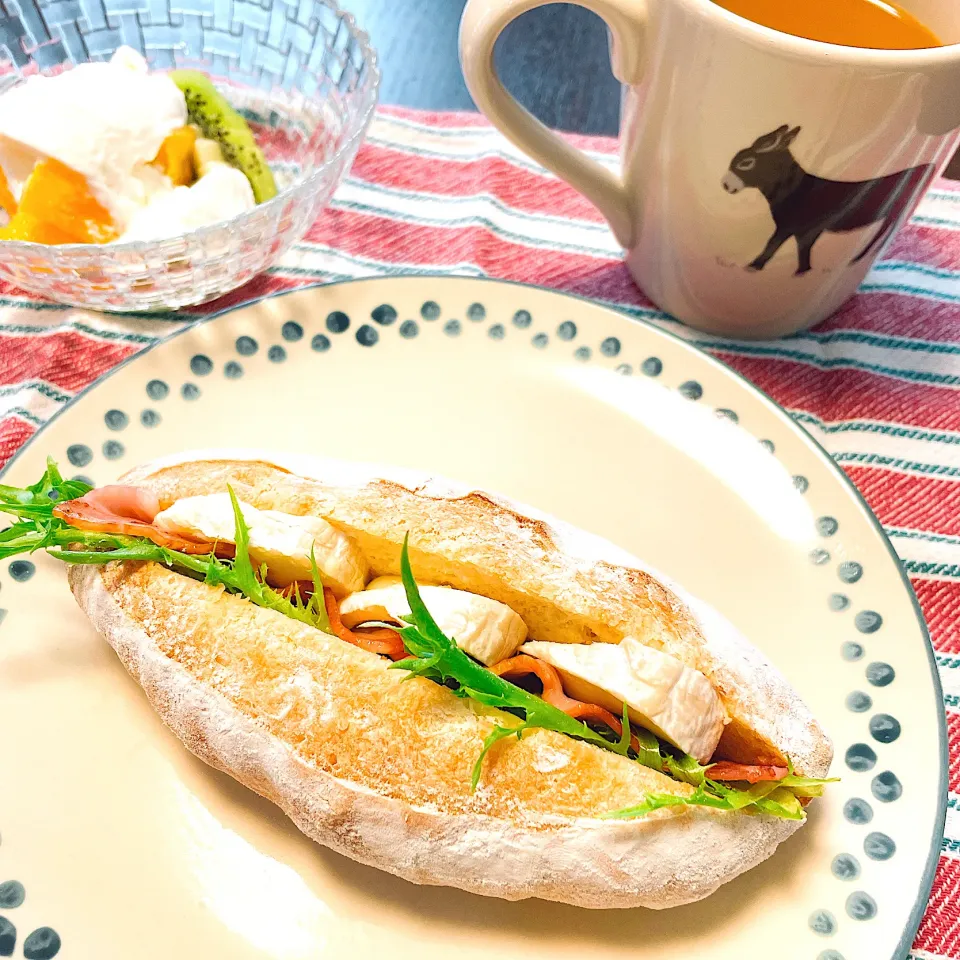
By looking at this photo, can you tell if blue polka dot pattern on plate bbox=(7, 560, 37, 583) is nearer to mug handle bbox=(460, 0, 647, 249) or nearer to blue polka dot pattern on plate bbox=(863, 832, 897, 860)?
mug handle bbox=(460, 0, 647, 249)

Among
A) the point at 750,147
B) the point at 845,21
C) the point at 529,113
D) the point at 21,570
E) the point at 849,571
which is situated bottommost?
the point at 21,570

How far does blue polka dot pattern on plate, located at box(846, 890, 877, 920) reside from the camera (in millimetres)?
1165

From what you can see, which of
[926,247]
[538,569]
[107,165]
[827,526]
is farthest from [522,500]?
[926,247]

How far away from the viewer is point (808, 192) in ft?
4.79

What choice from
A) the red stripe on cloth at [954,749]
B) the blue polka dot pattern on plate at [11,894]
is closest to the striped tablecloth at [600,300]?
the red stripe on cloth at [954,749]

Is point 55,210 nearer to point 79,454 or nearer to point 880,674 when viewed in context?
point 79,454

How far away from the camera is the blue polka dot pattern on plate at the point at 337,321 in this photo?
70.4 inches

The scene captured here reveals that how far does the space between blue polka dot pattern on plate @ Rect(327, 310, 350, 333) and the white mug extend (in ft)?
1.65

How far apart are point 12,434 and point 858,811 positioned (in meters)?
1.66

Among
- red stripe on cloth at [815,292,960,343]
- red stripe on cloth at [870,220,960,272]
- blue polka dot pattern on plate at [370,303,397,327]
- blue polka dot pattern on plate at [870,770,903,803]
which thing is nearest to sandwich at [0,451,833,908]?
blue polka dot pattern on plate at [870,770,903,803]

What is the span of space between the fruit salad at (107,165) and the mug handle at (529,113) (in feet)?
2.03

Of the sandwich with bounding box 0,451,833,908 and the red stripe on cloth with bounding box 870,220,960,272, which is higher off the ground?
the red stripe on cloth with bounding box 870,220,960,272

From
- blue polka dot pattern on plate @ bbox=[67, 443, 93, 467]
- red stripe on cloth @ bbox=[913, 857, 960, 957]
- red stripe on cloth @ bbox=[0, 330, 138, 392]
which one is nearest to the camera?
red stripe on cloth @ bbox=[913, 857, 960, 957]

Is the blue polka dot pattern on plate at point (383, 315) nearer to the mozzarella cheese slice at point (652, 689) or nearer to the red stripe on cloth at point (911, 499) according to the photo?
the mozzarella cheese slice at point (652, 689)
